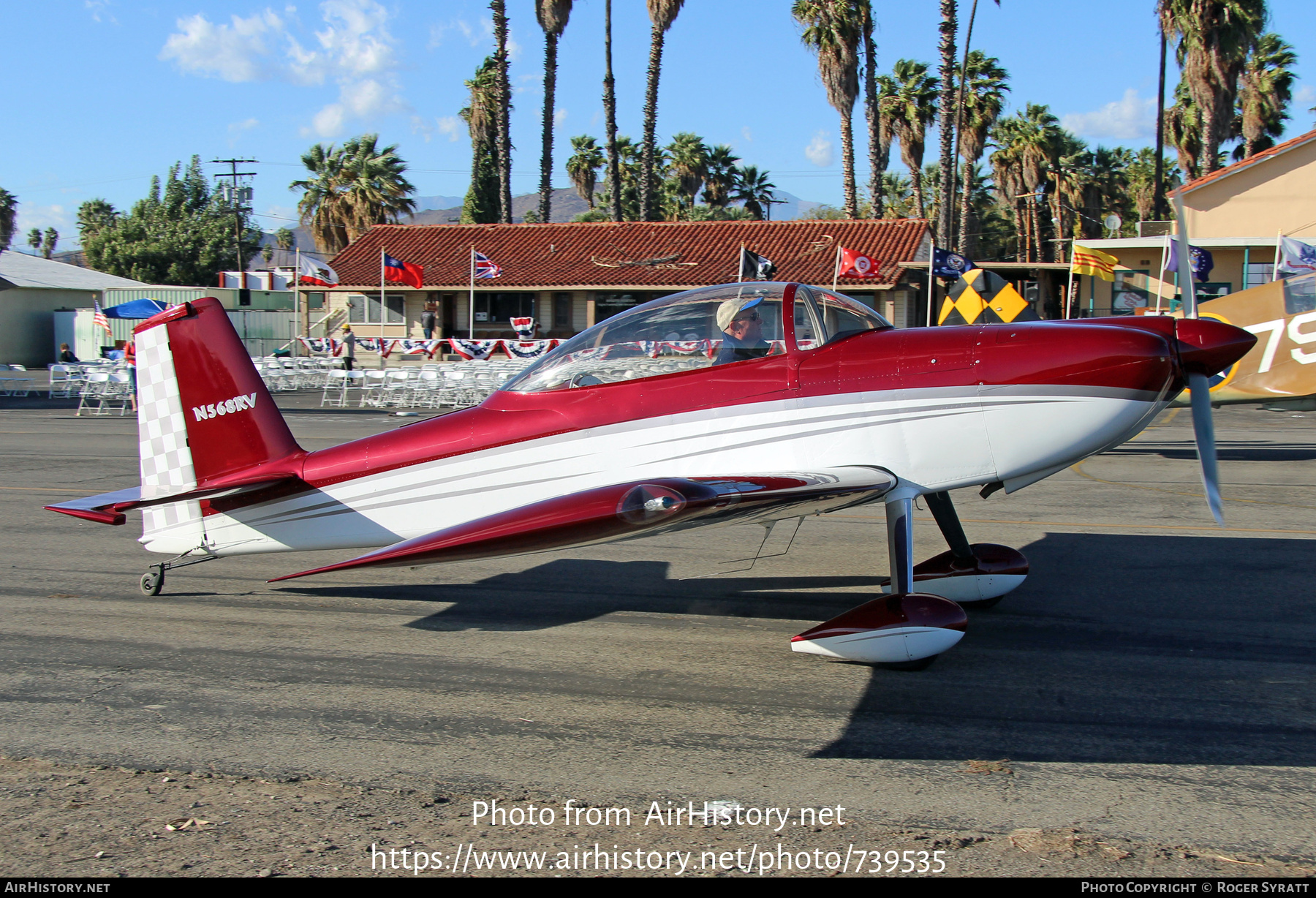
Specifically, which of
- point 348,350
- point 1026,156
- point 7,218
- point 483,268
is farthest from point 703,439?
point 7,218

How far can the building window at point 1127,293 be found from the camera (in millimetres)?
29562

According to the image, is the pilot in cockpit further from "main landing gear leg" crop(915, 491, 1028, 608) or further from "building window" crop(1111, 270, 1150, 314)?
"building window" crop(1111, 270, 1150, 314)

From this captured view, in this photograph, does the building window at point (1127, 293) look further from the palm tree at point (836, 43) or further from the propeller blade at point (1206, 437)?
the propeller blade at point (1206, 437)

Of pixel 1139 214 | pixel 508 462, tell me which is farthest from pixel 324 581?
pixel 1139 214

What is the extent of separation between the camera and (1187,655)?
5.45m

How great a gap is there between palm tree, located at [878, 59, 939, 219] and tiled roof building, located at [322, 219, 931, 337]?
12.4 metres

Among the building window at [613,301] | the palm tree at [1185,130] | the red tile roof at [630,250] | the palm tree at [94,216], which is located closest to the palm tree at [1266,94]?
the palm tree at [1185,130]

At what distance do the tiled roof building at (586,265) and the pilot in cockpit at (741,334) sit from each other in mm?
25310

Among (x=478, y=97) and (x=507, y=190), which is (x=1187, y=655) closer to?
(x=507, y=190)

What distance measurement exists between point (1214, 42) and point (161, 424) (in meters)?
42.9

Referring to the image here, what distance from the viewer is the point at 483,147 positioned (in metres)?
53.6

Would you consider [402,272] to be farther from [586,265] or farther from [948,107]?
[948,107]

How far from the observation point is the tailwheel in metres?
7.23

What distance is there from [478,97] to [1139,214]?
4214cm
